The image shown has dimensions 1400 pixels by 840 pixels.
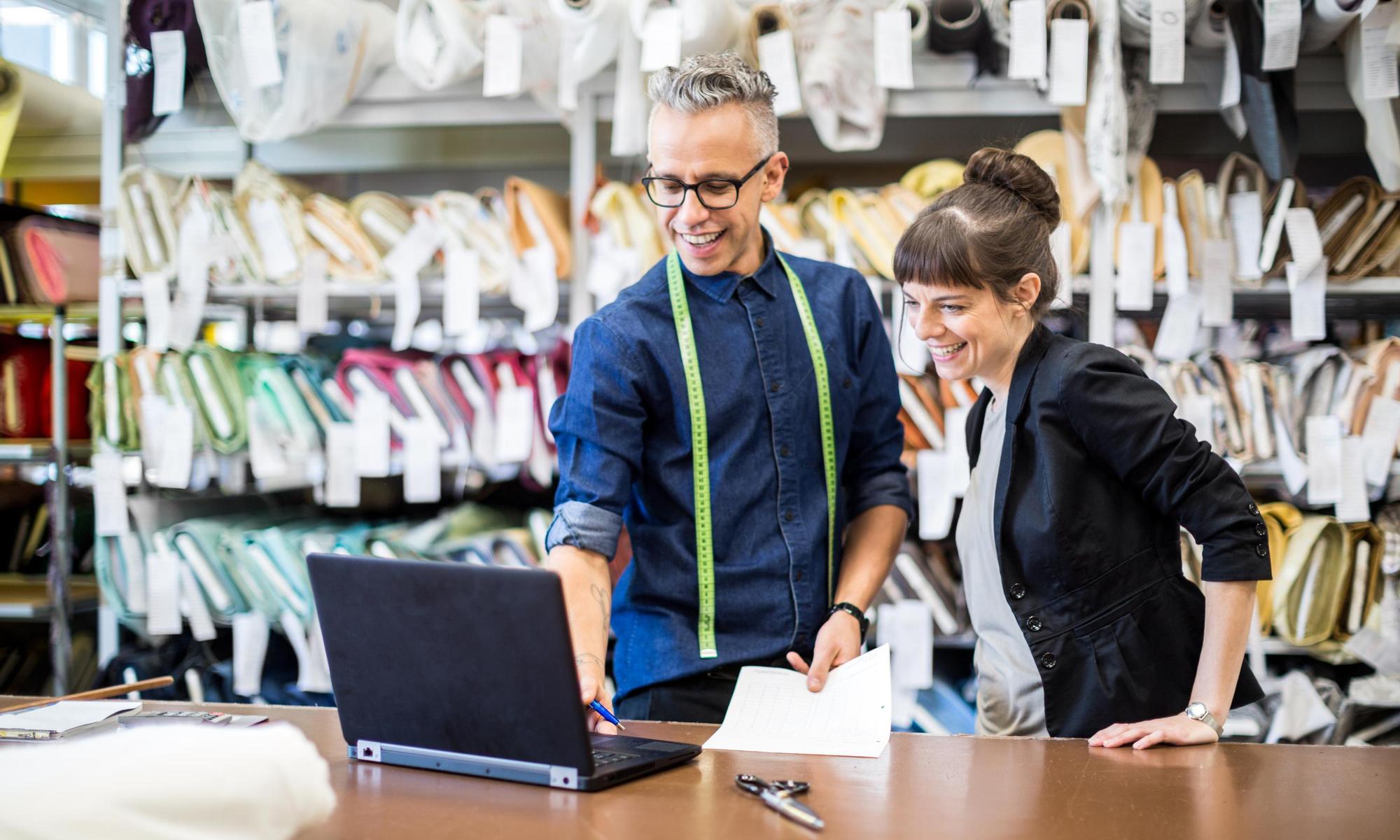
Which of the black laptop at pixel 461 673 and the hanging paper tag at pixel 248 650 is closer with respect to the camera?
the black laptop at pixel 461 673

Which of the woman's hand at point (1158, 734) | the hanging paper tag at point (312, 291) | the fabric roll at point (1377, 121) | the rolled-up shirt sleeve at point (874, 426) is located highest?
the fabric roll at point (1377, 121)

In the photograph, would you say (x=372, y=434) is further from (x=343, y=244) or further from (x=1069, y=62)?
(x=1069, y=62)

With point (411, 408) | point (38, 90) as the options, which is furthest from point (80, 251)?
point (411, 408)

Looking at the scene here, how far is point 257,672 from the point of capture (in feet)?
9.09

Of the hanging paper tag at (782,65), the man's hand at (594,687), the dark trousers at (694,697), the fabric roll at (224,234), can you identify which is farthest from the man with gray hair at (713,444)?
the fabric roll at (224,234)

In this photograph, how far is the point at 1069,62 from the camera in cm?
237

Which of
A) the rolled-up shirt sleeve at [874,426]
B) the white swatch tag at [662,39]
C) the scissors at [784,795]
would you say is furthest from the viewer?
the white swatch tag at [662,39]

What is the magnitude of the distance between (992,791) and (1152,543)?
1.47 feet

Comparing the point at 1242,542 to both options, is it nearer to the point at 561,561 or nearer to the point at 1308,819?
the point at 1308,819

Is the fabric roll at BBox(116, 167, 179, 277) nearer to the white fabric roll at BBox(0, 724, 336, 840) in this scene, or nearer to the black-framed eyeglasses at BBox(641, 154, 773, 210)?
the black-framed eyeglasses at BBox(641, 154, 773, 210)

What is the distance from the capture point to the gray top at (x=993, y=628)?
1466 mm

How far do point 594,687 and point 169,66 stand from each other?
216 centimetres

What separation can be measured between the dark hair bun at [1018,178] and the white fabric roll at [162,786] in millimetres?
1082

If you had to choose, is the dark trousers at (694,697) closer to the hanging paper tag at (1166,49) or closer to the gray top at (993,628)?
the gray top at (993,628)
